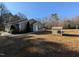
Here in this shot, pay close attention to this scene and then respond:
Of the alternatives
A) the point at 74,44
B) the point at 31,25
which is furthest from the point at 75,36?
the point at 31,25

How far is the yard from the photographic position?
17.4 ft

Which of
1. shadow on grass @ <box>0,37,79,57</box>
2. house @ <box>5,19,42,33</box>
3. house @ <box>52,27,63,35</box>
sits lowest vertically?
shadow on grass @ <box>0,37,79,57</box>

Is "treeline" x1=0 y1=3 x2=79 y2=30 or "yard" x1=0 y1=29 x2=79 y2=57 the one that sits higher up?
"treeline" x1=0 y1=3 x2=79 y2=30

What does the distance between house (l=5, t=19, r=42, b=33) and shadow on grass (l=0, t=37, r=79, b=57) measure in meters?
0.14

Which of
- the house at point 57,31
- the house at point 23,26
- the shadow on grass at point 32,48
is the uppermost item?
the house at point 23,26

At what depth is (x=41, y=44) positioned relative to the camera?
5332 millimetres

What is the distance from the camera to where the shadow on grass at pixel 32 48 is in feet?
17.4

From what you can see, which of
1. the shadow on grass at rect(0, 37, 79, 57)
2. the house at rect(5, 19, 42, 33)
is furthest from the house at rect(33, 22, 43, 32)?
the shadow on grass at rect(0, 37, 79, 57)

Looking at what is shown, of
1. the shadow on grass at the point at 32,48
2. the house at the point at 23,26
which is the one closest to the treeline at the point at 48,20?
the house at the point at 23,26

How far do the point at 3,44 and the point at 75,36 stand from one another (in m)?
1.07

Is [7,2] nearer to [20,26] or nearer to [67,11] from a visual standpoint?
[20,26]

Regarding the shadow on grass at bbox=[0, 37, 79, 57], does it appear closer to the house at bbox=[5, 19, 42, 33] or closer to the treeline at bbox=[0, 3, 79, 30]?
the house at bbox=[5, 19, 42, 33]

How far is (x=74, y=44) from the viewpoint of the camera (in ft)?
17.4

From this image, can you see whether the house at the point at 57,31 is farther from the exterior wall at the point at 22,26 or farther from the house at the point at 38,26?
the exterior wall at the point at 22,26
